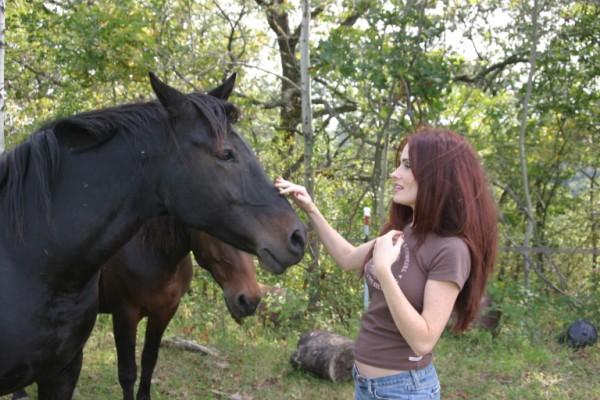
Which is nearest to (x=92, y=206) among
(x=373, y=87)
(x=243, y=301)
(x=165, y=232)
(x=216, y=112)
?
(x=216, y=112)

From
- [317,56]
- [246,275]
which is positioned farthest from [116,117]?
[317,56]

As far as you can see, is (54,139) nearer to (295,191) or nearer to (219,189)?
(219,189)

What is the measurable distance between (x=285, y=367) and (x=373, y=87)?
156 inches

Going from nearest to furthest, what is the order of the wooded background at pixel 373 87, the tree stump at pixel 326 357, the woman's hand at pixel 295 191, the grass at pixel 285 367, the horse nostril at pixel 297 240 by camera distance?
the horse nostril at pixel 297 240, the woman's hand at pixel 295 191, the grass at pixel 285 367, the tree stump at pixel 326 357, the wooded background at pixel 373 87

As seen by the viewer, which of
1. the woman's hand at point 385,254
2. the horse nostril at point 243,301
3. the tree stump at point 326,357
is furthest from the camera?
the tree stump at point 326,357

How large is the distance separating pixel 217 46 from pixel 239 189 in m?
7.73

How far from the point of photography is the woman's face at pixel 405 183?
7.44 ft

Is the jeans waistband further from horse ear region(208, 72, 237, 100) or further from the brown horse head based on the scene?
the brown horse head

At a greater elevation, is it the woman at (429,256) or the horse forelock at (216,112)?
the horse forelock at (216,112)

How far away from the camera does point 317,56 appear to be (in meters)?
7.62

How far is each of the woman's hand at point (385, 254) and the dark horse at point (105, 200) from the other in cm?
53

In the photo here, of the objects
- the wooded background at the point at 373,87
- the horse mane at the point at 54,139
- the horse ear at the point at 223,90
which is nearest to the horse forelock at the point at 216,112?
the horse mane at the point at 54,139

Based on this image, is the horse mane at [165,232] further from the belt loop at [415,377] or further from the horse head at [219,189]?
the belt loop at [415,377]

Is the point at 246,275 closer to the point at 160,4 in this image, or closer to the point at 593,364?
the point at 593,364
